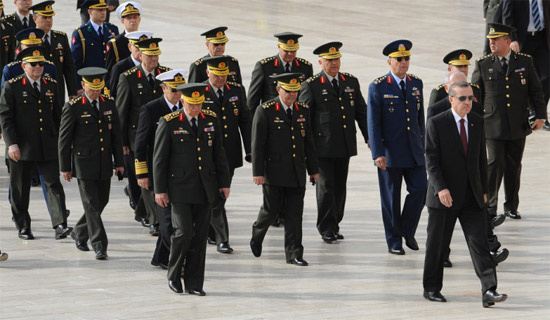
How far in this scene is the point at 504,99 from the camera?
47.6 feet

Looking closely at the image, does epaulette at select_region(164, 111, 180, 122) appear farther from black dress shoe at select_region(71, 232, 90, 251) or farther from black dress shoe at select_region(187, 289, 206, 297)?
black dress shoe at select_region(71, 232, 90, 251)

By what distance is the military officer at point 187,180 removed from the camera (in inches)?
465

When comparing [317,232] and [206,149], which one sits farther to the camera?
[317,232]

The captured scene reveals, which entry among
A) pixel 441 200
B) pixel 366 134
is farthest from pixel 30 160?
pixel 441 200

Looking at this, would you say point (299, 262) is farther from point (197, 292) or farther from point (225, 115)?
point (225, 115)

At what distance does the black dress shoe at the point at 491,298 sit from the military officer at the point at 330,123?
2.80 metres

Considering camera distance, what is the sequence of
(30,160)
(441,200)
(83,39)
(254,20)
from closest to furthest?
(441,200) → (30,160) → (83,39) → (254,20)

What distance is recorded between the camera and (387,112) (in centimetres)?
1345

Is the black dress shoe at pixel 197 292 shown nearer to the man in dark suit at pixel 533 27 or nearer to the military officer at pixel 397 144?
the military officer at pixel 397 144

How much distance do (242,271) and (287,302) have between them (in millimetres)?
1262

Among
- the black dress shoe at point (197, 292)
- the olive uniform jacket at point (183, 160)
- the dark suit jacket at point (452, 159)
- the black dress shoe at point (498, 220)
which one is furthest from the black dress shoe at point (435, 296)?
the black dress shoe at point (498, 220)

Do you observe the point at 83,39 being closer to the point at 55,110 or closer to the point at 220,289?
the point at 55,110

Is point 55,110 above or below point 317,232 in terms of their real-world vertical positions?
above

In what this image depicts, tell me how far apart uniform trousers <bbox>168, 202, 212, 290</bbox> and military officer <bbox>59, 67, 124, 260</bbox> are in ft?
4.93
